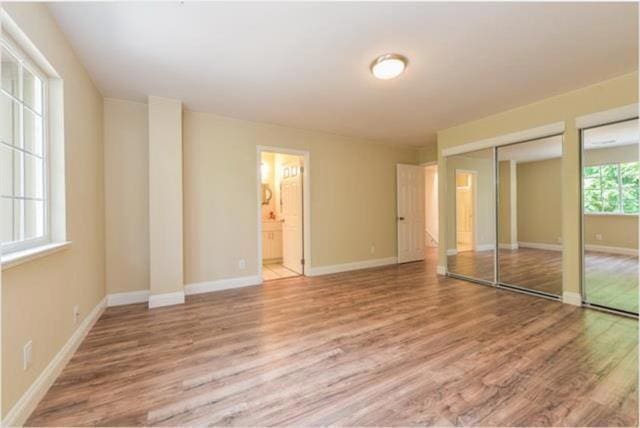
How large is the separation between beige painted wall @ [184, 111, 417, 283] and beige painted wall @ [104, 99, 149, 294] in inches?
18.8

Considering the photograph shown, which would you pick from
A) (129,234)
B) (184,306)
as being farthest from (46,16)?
(184,306)

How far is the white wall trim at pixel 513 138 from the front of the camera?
3.29 metres

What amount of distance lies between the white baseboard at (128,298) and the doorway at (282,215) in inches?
60.5

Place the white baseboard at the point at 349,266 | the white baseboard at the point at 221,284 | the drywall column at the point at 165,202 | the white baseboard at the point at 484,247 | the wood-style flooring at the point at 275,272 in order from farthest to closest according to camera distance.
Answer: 1. the white baseboard at the point at 349,266
2. the wood-style flooring at the point at 275,272
3. the white baseboard at the point at 484,247
4. the white baseboard at the point at 221,284
5. the drywall column at the point at 165,202

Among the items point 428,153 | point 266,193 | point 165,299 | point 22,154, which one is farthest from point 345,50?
point 266,193

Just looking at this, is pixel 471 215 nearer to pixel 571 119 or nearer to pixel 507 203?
pixel 507 203

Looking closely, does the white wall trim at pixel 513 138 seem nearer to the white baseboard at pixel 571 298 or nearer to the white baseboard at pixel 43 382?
the white baseboard at pixel 571 298

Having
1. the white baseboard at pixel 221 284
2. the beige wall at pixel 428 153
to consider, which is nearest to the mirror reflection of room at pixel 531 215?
the beige wall at pixel 428 153

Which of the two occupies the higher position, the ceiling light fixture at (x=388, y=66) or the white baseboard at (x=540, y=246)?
the ceiling light fixture at (x=388, y=66)

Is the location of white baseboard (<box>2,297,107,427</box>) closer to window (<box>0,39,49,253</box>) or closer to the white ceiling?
window (<box>0,39,49,253</box>)

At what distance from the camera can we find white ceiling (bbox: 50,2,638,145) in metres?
1.85

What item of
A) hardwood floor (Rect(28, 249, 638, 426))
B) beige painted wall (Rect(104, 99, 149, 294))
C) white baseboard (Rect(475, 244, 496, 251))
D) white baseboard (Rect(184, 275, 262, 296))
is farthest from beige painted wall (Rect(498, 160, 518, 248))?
beige painted wall (Rect(104, 99, 149, 294))

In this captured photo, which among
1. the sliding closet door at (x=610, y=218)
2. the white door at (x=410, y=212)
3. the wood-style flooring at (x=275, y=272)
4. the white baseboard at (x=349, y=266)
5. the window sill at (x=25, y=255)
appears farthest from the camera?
the white door at (x=410, y=212)

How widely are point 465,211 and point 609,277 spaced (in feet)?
5.82
